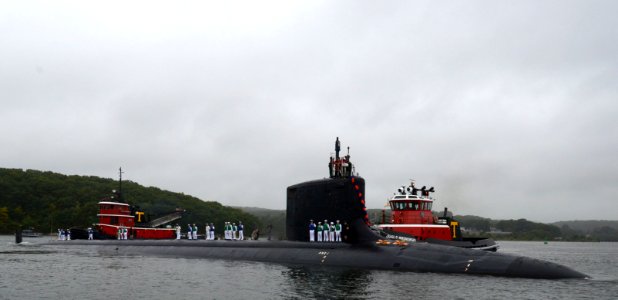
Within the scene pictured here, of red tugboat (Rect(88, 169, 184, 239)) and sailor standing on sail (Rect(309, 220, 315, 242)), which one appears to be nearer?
sailor standing on sail (Rect(309, 220, 315, 242))

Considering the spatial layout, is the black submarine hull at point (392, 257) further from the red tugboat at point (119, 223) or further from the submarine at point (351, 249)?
the red tugboat at point (119, 223)

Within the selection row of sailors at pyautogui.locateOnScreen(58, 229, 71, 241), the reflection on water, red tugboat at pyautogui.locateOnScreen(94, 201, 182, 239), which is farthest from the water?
row of sailors at pyautogui.locateOnScreen(58, 229, 71, 241)

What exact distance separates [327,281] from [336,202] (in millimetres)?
5487

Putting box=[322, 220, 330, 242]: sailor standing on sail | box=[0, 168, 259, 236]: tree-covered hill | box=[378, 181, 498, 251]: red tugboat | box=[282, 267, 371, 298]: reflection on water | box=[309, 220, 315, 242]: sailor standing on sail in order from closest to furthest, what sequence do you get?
Result: box=[282, 267, 371, 298]: reflection on water < box=[322, 220, 330, 242]: sailor standing on sail < box=[309, 220, 315, 242]: sailor standing on sail < box=[378, 181, 498, 251]: red tugboat < box=[0, 168, 259, 236]: tree-covered hill

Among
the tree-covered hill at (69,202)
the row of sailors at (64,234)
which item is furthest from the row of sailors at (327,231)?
the tree-covered hill at (69,202)

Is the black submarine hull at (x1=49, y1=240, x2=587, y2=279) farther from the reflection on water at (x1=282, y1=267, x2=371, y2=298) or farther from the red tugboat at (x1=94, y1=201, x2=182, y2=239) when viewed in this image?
the red tugboat at (x1=94, y1=201, x2=182, y2=239)

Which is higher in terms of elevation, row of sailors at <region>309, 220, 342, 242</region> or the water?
row of sailors at <region>309, 220, 342, 242</region>

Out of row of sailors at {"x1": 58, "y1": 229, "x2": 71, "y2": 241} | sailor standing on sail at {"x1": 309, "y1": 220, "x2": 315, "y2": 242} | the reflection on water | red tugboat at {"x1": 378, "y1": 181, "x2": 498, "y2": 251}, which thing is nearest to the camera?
the reflection on water

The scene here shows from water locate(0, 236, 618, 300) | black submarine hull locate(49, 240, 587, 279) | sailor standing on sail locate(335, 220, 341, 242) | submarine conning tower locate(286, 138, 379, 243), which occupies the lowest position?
water locate(0, 236, 618, 300)

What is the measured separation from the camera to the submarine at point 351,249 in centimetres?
2086

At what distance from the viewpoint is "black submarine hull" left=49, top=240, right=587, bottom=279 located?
2059cm

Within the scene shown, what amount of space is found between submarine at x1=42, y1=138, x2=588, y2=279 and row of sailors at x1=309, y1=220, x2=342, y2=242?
297 mm

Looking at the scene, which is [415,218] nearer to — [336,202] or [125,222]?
[336,202]

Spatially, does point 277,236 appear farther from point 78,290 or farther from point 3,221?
point 3,221
